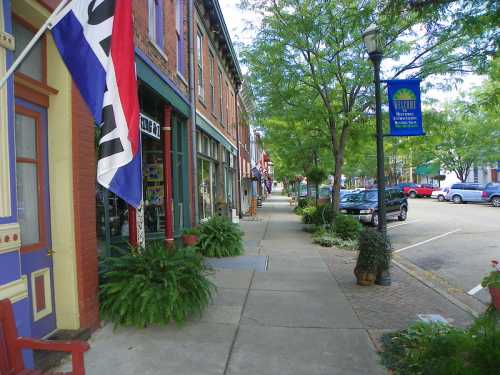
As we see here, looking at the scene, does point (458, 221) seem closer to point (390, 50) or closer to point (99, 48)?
point (390, 50)

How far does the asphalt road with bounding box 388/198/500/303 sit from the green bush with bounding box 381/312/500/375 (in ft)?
9.77

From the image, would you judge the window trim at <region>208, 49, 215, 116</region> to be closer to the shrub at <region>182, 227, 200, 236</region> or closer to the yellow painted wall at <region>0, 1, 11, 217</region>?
the shrub at <region>182, 227, 200, 236</region>

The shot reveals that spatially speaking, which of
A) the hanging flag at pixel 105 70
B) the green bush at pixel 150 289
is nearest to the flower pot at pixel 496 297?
the green bush at pixel 150 289

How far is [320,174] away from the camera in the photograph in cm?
1964

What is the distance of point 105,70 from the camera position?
283 centimetres

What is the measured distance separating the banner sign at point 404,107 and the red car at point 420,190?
3672cm

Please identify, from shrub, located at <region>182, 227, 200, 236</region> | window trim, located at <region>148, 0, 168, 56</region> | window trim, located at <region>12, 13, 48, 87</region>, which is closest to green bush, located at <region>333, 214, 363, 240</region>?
shrub, located at <region>182, 227, 200, 236</region>

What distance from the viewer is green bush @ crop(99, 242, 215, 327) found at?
459 cm

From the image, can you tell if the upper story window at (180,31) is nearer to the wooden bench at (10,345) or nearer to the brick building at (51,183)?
the brick building at (51,183)

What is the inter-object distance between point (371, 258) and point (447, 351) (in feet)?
11.4

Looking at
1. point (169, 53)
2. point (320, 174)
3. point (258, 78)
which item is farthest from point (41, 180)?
point (320, 174)

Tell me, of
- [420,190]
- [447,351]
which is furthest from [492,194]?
[447,351]

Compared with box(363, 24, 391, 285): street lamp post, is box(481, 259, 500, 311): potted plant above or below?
below

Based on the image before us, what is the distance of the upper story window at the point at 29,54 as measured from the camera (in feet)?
12.2
